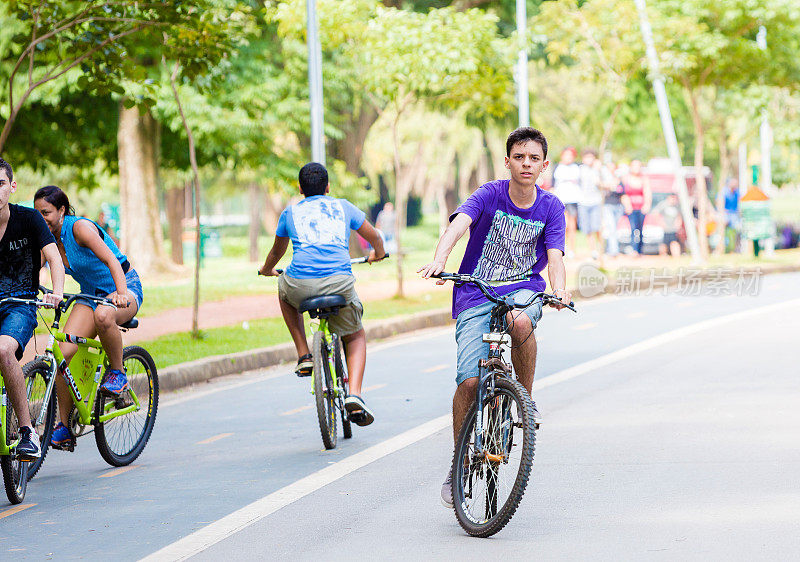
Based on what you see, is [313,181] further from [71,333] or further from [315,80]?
[315,80]

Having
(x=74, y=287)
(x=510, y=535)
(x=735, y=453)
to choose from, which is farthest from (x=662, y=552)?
(x=74, y=287)

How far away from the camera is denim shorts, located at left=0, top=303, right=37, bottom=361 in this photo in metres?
6.68

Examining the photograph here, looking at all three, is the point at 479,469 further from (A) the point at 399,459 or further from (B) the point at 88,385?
(B) the point at 88,385

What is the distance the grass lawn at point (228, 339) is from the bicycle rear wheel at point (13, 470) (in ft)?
17.3

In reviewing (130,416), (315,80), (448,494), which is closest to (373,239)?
(130,416)

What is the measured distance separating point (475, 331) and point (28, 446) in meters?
2.39

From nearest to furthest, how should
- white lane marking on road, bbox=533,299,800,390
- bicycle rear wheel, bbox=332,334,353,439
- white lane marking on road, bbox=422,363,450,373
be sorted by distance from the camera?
bicycle rear wheel, bbox=332,334,353,439, white lane marking on road, bbox=533,299,800,390, white lane marking on road, bbox=422,363,450,373

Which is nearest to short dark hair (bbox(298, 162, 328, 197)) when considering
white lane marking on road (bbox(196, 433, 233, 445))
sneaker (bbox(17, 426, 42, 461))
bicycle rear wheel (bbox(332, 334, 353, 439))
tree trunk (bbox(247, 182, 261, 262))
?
bicycle rear wheel (bbox(332, 334, 353, 439))

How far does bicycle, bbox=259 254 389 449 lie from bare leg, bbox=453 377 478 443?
1.99m

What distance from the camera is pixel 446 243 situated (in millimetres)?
5832

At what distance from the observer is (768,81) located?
1187 inches

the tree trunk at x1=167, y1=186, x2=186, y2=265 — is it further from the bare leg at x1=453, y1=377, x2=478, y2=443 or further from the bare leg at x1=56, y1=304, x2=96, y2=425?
the bare leg at x1=453, y1=377, x2=478, y2=443

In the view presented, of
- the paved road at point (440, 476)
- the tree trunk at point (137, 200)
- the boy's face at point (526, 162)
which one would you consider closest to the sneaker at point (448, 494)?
the paved road at point (440, 476)

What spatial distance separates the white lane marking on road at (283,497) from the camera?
5793 mm
